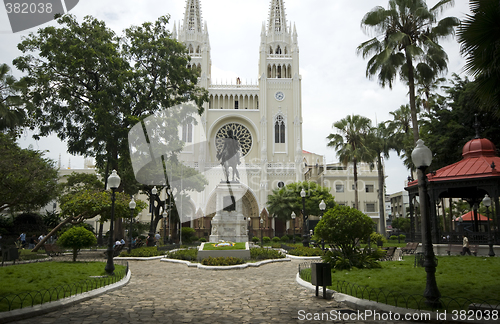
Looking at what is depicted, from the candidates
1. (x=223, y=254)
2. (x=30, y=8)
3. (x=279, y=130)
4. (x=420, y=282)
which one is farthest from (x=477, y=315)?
(x=279, y=130)

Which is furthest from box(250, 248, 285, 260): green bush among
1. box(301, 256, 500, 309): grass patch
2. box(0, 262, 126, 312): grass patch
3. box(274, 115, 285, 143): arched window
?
box(274, 115, 285, 143): arched window

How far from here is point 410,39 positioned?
16656mm

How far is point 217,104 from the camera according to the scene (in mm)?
56094

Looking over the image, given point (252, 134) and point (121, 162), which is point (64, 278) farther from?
point (252, 134)

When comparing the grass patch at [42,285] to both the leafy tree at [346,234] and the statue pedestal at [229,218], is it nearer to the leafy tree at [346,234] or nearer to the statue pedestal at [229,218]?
the leafy tree at [346,234]

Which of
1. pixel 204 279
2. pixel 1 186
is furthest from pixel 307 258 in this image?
pixel 1 186

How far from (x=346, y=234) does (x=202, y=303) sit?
582cm

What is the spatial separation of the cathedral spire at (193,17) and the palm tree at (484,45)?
55573 mm

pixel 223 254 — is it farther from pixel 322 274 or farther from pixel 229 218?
pixel 322 274

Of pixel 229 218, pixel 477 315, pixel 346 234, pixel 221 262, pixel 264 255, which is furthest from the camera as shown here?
pixel 229 218

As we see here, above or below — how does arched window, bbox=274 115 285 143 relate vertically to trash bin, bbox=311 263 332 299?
above

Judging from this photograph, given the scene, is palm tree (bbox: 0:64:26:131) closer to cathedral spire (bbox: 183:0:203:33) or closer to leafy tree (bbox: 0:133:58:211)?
leafy tree (bbox: 0:133:58:211)

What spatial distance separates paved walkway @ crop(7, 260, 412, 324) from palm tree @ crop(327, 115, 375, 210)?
25.1m

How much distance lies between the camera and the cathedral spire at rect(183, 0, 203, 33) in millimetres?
59125
